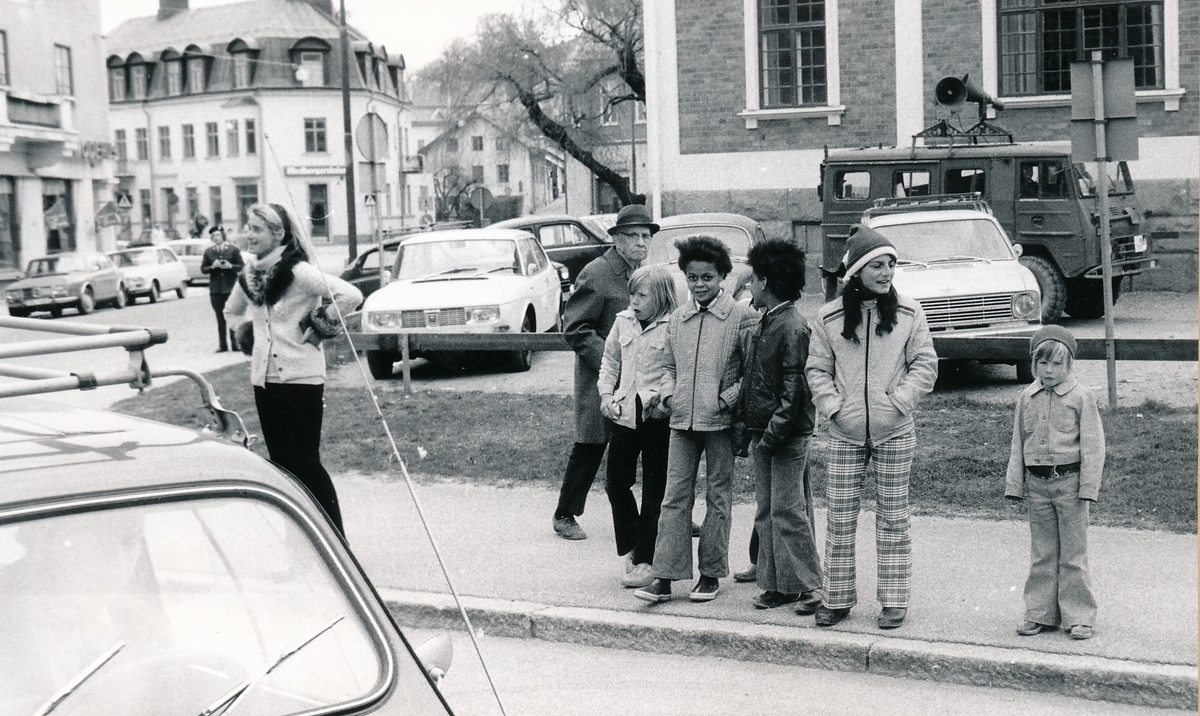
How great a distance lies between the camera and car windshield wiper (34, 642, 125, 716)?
2.31 meters

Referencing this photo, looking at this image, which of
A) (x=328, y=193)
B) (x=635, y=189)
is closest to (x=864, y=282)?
(x=635, y=189)

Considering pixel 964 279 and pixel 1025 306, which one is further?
pixel 964 279

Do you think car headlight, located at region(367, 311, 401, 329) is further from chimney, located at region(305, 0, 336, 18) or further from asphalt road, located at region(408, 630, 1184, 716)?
chimney, located at region(305, 0, 336, 18)

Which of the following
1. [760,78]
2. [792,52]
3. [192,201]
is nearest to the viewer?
[792,52]

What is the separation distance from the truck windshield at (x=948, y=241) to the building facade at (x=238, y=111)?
60.1 m

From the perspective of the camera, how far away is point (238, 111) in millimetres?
75312

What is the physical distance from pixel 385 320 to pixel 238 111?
210 ft

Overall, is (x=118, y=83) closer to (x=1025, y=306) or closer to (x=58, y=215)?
(x=58, y=215)

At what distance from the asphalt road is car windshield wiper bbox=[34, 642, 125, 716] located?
3.19m

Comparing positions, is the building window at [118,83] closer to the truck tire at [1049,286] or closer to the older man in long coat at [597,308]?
the truck tire at [1049,286]

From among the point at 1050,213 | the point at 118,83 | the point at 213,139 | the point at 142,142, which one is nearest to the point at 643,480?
the point at 1050,213

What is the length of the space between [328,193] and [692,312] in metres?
70.9

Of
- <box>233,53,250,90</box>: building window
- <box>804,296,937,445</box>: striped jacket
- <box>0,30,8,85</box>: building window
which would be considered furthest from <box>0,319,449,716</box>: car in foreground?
<box>233,53,250,90</box>: building window

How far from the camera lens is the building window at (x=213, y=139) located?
76875mm
